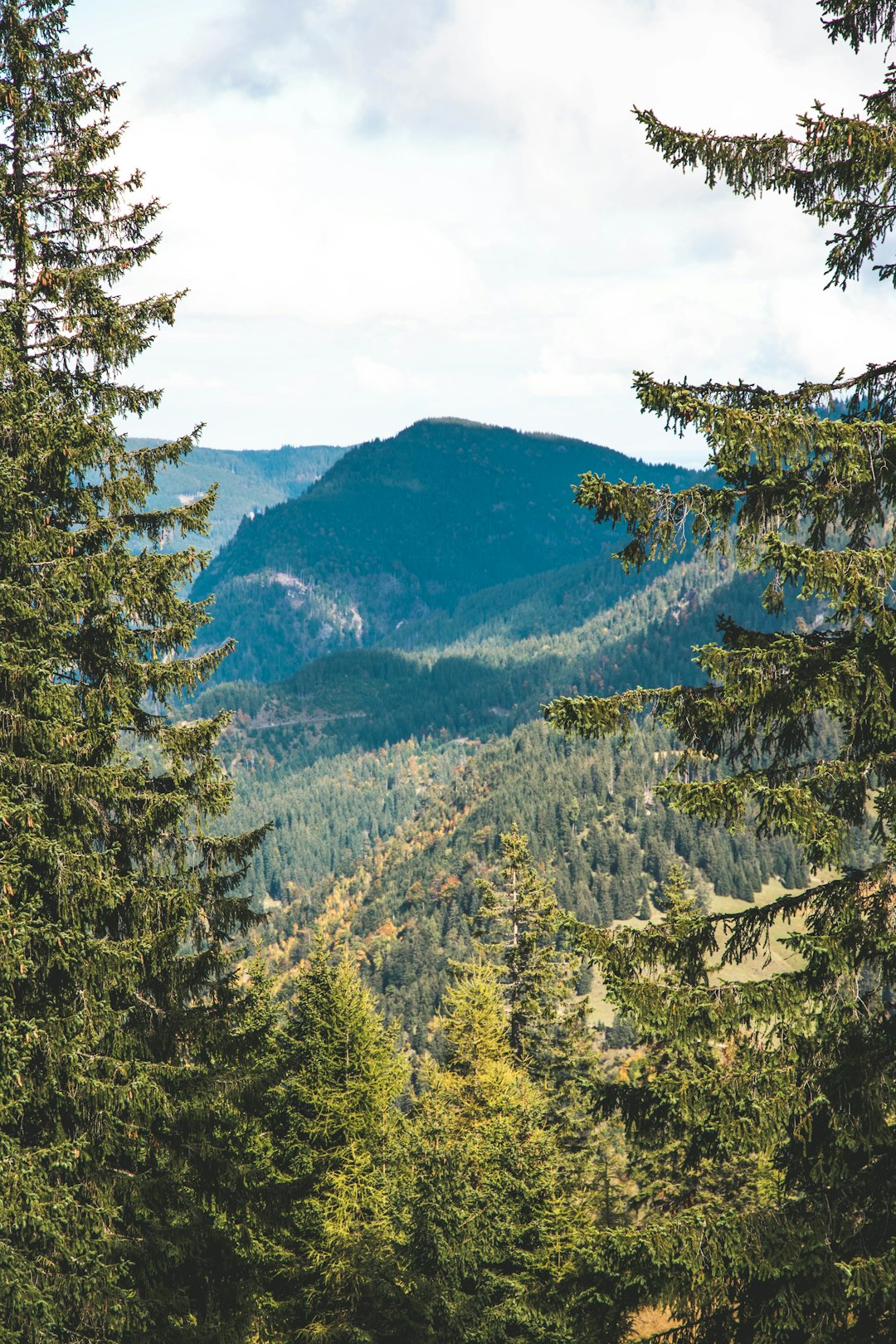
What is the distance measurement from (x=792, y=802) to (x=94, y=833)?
8.93m

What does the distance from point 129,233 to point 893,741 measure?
12943 millimetres

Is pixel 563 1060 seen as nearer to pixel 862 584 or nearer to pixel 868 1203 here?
pixel 868 1203

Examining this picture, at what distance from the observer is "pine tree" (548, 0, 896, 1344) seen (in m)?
8.50

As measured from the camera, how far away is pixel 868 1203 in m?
8.73

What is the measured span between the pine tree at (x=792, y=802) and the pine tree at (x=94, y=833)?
245 inches

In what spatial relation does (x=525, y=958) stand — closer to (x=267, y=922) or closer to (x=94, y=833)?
(x=267, y=922)

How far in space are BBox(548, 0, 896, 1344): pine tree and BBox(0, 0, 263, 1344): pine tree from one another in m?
6.24

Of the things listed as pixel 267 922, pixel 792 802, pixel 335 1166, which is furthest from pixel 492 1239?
pixel 792 802

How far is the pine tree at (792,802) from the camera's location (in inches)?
335


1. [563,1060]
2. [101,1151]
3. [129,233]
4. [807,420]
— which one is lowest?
[563,1060]

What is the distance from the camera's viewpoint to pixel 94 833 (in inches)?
508

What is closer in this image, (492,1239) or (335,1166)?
(492,1239)

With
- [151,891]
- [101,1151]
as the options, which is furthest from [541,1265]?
[151,891]

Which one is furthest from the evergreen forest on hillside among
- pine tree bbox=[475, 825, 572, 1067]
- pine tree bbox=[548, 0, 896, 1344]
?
pine tree bbox=[475, 825, 572, 1067]
